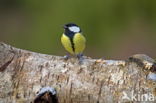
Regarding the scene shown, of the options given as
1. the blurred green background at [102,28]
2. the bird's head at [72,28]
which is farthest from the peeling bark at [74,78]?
the blurred green background at [102,28]

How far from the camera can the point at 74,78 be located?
2.26 meters

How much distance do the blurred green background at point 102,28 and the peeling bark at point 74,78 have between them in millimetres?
2814

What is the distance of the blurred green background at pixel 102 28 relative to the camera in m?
5.26

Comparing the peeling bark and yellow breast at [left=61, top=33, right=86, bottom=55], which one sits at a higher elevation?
yellow breast at [left=61, top=33, right=86, bottom=55]

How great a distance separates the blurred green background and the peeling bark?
9.23 feet

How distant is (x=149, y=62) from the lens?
2219 mm

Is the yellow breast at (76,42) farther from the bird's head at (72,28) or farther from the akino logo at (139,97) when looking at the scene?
the akino logo at (139,97)

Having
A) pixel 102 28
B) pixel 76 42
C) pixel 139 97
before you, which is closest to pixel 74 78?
pixel 76 42

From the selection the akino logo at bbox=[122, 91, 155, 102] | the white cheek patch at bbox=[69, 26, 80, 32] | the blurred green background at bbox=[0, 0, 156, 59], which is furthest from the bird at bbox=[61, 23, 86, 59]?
the blurred green background at bbox=[0, 0, 156, 59]

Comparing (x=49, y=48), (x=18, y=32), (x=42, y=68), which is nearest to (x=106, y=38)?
(x=49, y=48)

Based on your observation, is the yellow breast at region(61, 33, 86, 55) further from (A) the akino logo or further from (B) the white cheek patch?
(A) the akino logo

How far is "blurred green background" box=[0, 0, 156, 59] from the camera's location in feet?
17.3

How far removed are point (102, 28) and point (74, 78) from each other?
316 centimetres

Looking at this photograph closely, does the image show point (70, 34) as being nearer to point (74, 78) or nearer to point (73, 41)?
point (73, 41)
